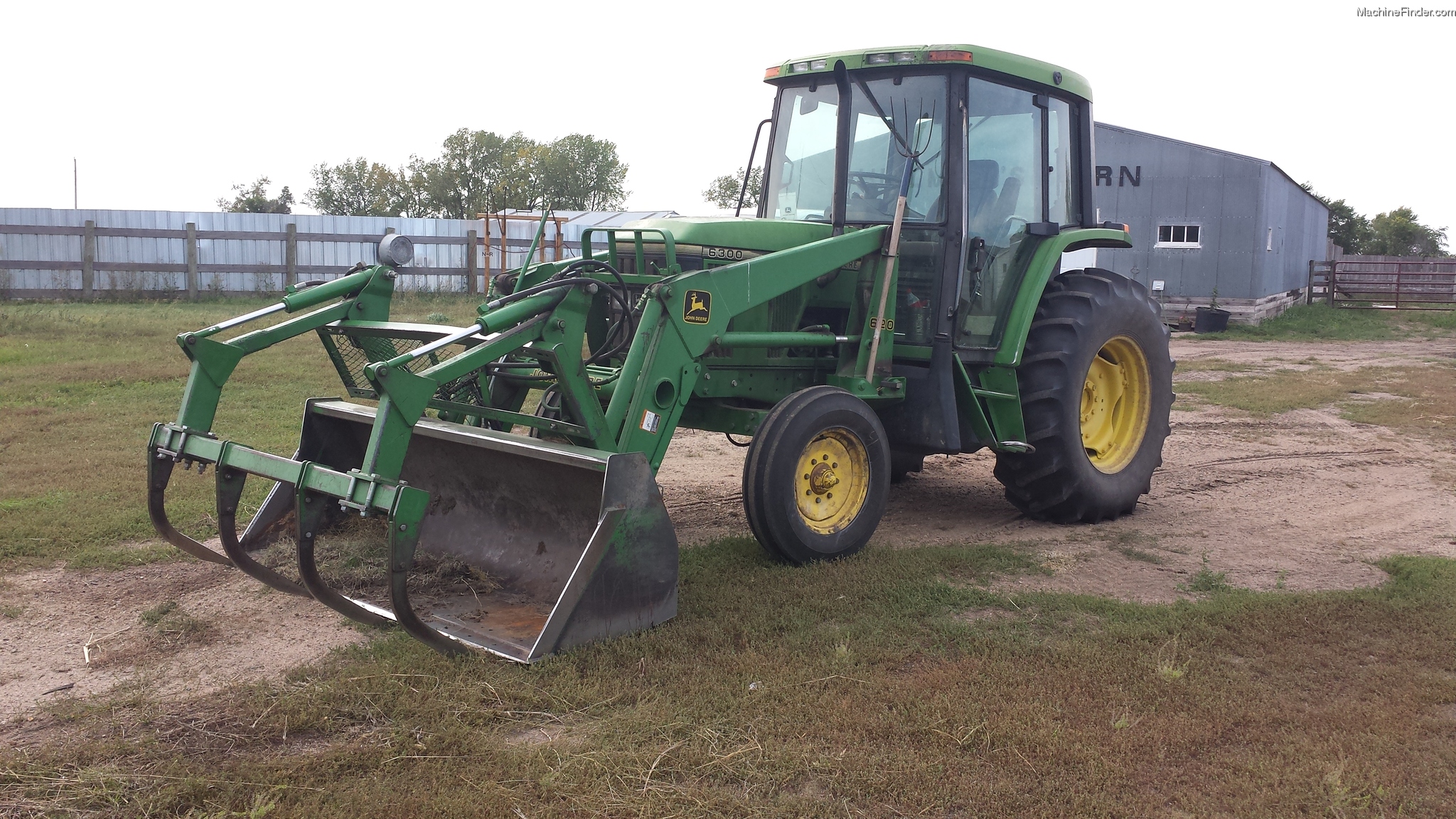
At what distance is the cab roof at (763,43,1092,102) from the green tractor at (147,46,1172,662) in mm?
17

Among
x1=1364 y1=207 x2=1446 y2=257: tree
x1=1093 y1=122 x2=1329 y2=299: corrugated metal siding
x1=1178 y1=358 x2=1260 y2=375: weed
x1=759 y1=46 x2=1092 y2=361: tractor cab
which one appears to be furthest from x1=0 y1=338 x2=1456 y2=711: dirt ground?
x1=1364 y1=207 x2=1446 y2=257: tree

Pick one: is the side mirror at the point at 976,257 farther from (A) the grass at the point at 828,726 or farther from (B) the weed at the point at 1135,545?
(A) the grass at the point at 828,726

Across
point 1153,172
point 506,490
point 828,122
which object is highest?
point 1153,172

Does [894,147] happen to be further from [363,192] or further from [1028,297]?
[363,192]

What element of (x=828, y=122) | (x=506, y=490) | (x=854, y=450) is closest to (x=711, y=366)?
(x=854, y=450)

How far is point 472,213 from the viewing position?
4344 centimetres

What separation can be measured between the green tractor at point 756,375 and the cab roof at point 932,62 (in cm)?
2

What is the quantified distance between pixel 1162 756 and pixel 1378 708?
96 cm

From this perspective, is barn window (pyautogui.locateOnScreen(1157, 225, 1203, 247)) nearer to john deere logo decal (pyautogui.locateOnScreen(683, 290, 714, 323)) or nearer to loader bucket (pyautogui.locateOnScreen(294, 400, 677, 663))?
john deere logo decal (pyautogui.locateOnScreen(683, 290, 714, 323))

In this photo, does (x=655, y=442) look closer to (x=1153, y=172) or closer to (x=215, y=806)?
(x=215, y=806)

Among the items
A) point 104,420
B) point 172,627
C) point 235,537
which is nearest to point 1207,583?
point 235,537

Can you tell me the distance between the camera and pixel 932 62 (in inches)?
236

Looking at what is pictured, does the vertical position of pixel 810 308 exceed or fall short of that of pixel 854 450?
it exceeds it

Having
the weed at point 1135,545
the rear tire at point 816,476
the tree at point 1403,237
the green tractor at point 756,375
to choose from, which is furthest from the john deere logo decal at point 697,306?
the tree at point 1403,237
